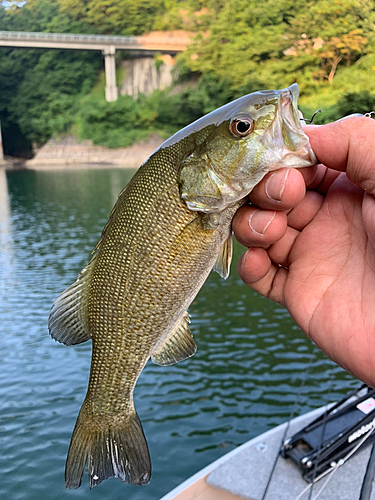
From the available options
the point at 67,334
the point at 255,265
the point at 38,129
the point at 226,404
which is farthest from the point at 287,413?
the point at 38,129

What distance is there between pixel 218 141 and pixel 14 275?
589 inches

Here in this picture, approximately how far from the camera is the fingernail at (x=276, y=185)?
87.0 inches

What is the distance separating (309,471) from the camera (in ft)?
15.9

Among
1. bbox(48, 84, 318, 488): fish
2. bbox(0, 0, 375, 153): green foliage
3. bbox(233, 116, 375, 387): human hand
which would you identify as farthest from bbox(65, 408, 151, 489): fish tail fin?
bbox(0, 0, 375, 153): green foliage

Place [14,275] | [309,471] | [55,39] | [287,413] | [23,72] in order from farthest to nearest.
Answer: [23,72] → [55,39] → [14,275] → [287,413] → [309,471]

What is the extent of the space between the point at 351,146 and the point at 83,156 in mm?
58162

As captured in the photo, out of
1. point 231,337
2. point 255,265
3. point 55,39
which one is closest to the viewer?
point 255,265

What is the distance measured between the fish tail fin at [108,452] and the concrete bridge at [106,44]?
66967 millimetres

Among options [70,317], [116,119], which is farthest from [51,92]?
[70,317]

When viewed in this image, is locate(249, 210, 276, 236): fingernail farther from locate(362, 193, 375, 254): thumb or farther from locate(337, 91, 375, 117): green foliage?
locate(337, 91, 375, 117): green foliage

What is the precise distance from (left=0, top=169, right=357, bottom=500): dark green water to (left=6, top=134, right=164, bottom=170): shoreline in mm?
40943

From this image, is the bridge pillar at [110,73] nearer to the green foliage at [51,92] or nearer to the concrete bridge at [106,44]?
the concrete bridge at [106,44]

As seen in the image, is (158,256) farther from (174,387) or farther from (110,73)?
(110,73)

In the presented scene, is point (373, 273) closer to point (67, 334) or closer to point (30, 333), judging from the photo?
point (67, 334)
